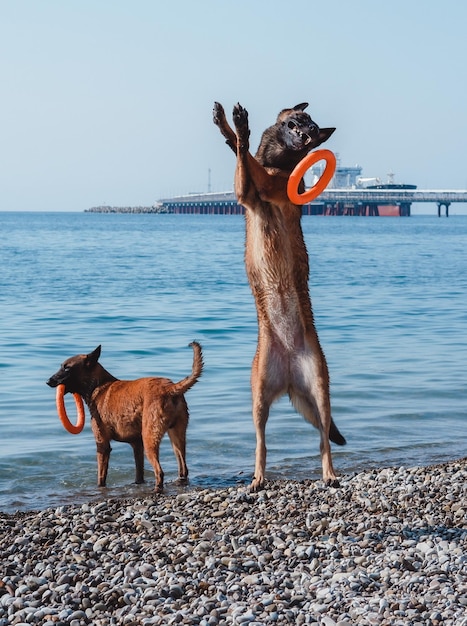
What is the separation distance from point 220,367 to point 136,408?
7437mm

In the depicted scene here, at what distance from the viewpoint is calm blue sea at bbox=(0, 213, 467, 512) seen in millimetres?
10766

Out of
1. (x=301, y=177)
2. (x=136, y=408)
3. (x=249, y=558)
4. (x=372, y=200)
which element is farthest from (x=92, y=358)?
(x=372, y=200)

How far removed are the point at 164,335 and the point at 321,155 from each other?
44.1 ft

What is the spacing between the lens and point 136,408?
927cm

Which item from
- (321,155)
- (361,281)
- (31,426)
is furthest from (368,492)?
(361,281)

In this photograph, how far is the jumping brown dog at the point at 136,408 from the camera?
29.7 feet

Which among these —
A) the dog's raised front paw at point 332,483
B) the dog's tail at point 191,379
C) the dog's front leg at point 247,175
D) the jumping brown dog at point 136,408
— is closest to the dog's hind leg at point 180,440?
the jumping brown dog at point 136,408

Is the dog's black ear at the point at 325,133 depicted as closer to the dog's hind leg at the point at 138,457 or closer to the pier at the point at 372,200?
the dog's hind leg at the point at 138,457

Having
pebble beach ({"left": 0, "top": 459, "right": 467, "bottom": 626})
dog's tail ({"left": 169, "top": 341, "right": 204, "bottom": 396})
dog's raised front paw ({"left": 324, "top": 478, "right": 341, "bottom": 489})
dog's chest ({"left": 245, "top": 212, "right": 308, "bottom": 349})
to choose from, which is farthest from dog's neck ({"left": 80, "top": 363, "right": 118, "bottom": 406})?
dog's raised front paw ({"left": 324, "top": 478, "right": 341, "bottom": 489})

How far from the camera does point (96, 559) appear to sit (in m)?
6.60

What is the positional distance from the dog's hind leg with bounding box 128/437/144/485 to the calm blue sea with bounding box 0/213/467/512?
0.38ft

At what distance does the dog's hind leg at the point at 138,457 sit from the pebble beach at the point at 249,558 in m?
1.22

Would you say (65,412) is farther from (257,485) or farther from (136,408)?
(257,485)

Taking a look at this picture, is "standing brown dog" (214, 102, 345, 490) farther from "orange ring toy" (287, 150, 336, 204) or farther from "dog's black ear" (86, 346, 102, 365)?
"dog's black ear" (86, 346, 102, 365)
